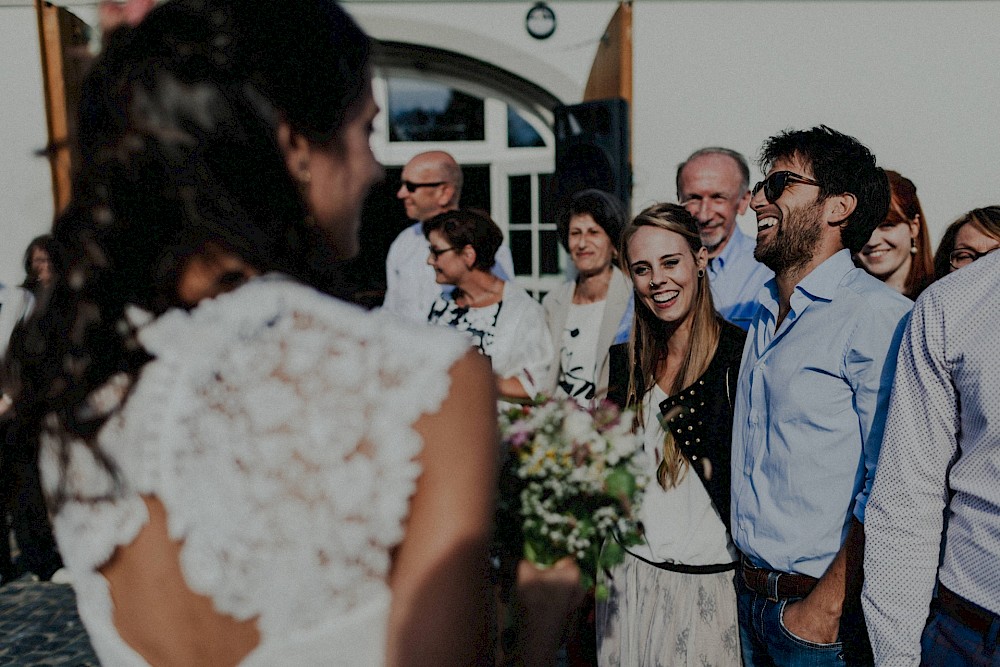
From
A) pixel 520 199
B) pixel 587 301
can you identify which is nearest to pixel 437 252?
pixel 587 301

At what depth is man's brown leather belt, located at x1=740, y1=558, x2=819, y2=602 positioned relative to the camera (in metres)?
2.05

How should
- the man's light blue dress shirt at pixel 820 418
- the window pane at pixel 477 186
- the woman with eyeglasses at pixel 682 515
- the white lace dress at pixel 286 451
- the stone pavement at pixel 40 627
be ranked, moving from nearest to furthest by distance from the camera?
the white lace dress at pixel 286 451, the man's light blue dress shirt at pixel 820 418, the woman with eyeglasses at pixel 682 515, the stone pavement at pixel 40 627, the window pane at pixel 477 186

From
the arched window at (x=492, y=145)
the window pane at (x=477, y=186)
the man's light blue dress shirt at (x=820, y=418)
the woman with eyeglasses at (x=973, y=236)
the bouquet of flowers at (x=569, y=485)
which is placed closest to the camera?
the bouquet of flowers at (x=569, y=485)

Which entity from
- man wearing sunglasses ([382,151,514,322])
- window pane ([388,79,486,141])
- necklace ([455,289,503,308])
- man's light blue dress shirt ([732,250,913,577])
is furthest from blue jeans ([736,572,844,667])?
window pane ([388,79,486,141])

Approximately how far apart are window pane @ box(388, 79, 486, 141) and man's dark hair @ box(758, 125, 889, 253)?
6366 mm

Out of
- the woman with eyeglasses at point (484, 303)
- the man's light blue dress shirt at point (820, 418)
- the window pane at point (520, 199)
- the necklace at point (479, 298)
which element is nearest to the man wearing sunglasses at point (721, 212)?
the woman with eyeglasses at point (484, 303)

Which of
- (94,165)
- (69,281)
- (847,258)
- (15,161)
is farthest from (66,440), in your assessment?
(15,161)

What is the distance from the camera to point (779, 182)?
232 cm

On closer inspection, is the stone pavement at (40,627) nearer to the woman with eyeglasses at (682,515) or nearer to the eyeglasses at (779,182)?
the woman with eyeglasses at (682,515)

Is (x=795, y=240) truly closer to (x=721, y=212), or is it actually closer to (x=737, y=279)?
(x=737, y=279)

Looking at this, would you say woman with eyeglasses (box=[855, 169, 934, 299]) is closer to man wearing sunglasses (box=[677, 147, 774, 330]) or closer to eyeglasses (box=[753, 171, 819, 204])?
man wearing sunglasses (box=[677, 147, 774, 330])

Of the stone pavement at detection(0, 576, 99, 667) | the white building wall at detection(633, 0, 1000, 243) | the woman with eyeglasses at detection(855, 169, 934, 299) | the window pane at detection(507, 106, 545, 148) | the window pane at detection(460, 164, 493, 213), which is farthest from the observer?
the window pane at detection(460, 164, 493, 213)

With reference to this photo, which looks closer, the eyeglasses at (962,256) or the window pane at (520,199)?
the eyeglasses at (962,256)

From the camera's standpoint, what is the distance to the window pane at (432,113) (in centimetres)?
827
